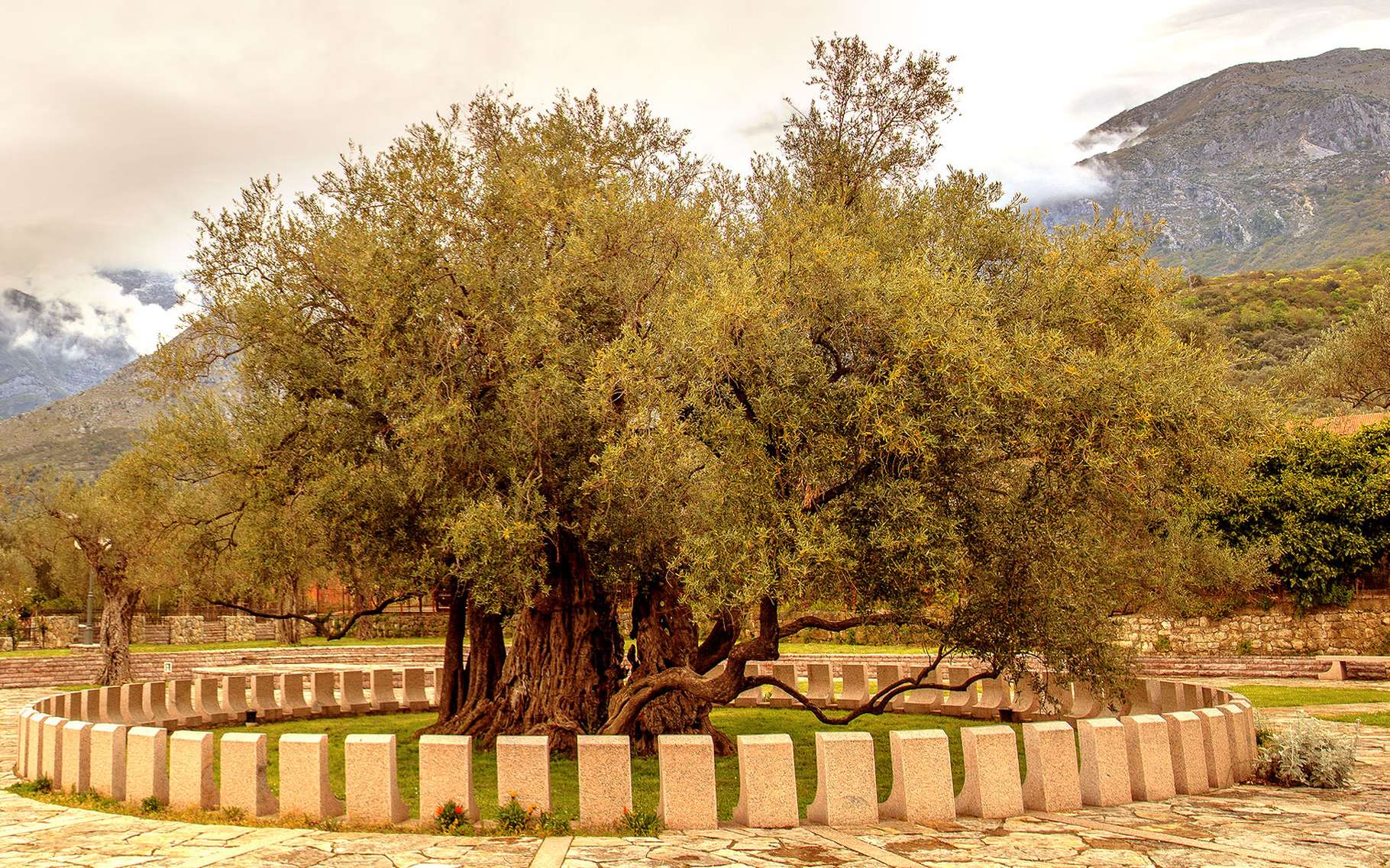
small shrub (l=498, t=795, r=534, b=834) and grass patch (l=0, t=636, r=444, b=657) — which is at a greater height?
small shrub (l=498, t=795, r=534, b=834)

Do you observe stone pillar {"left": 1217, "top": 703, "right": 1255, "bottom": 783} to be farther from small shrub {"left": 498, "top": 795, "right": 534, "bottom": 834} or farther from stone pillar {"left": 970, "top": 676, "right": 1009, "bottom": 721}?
small shrub {"left": 498, "top": 795, "right": 534, "bottom": 834}

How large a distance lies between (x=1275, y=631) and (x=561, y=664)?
81.0 ft

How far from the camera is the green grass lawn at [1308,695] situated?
19.8m

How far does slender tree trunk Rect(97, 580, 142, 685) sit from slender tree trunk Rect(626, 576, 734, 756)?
18.3m

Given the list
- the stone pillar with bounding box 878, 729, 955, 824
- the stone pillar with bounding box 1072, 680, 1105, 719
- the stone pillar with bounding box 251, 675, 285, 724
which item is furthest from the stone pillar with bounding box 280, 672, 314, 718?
the stone pillar with bounding box 1072, 680, 1105, 719

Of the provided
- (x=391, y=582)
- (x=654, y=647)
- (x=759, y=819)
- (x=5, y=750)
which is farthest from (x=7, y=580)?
(x=759, y=819)

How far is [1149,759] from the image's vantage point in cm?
1075

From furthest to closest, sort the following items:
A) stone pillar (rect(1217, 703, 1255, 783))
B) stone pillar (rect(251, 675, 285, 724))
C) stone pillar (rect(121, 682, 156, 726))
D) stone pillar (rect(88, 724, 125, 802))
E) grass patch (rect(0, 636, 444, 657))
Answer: grass patch (rect(0, 636, 444, 657))
stone pillar (rect(251, 675, 285, 724))
stone pillar (rect(121, 682, 156, 726))
stone pillar (rect(1217, 703, 1255, 783))
stone pillar (rect(88, 724, 125, 802))

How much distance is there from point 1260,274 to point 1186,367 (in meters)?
80.3

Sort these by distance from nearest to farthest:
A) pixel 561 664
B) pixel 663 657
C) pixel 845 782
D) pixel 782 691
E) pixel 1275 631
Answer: pixel 845 782
pixel 663 657
pixel 561 664
pixel 782 691
pixel 1275 631

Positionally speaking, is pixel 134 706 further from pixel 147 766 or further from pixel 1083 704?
pixel 1083 704

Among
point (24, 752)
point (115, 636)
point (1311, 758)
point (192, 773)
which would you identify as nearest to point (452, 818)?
point (192, 773)

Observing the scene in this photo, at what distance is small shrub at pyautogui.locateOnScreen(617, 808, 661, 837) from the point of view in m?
9.44

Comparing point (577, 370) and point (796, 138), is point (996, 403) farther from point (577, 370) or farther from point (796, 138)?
point (796, 138)
